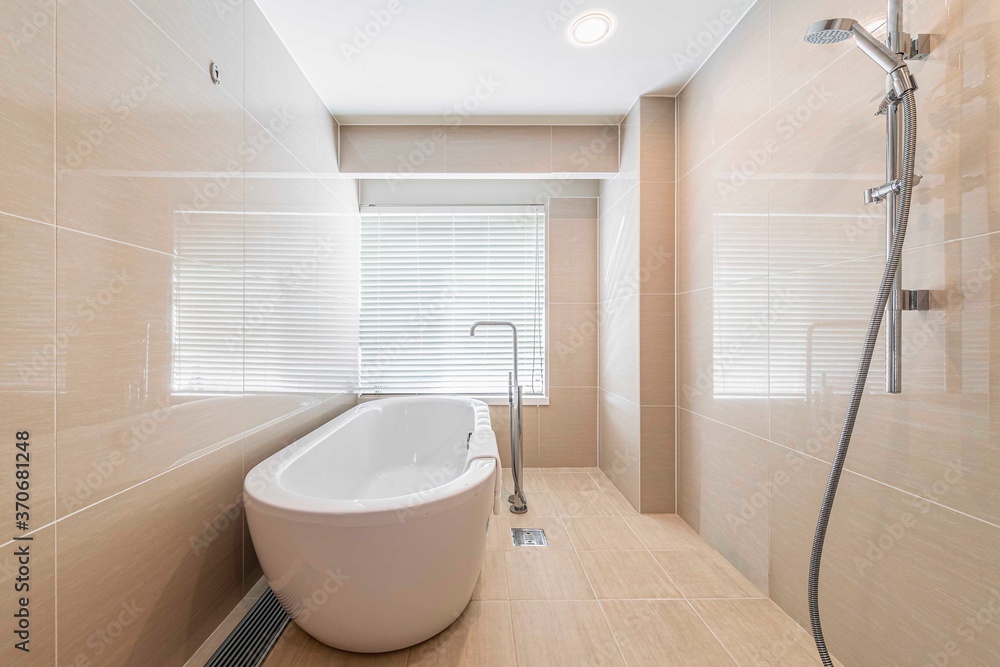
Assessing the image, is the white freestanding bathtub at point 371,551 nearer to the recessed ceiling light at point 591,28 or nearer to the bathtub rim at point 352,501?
the bathtub rim at point 352,501

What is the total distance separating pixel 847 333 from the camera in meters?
1.44

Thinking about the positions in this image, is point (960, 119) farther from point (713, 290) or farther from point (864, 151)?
point (713, 290)

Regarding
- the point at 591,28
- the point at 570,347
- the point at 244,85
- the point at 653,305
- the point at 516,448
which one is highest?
the point at 591,28

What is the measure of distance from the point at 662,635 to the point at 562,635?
34 cm

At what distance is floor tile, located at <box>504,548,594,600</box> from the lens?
1876 mm

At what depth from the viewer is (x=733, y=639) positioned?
5.23 feet

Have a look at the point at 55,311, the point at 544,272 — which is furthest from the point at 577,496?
the point at 55,311

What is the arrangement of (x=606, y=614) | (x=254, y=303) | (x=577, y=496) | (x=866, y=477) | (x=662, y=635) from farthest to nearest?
1. (x=577, y=496)
2. (x=254, y=303)
3. (x=606, y=614)
4. (x=662, y=635)
5. (x=866, y=477)

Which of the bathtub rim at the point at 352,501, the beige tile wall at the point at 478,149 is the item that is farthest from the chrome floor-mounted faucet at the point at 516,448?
the bathtub rim at the point at 352,501

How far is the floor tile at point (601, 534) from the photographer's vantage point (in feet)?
7.49

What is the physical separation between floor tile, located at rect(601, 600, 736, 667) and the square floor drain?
55 centimetres

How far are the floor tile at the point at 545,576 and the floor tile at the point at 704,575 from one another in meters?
0.39

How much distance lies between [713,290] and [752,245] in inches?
13.5

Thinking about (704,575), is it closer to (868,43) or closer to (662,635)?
(662,635)
